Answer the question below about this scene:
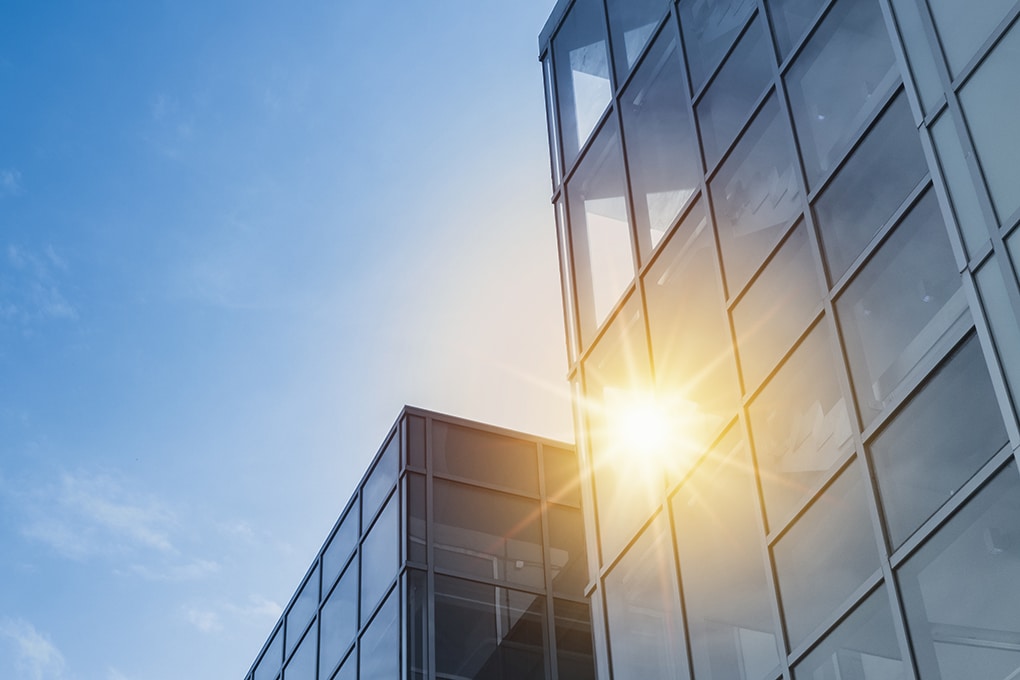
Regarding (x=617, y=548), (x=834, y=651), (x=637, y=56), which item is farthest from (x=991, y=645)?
(x=637, y=56)

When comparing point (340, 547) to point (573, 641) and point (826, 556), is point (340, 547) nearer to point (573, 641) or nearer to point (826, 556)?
point (573, 641)

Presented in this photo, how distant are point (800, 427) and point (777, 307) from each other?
132 cm

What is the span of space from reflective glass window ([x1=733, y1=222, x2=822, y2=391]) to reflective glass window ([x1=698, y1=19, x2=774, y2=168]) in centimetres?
187

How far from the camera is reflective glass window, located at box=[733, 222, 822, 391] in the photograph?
37.8 feet

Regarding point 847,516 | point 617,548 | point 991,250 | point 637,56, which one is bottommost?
point 847,516

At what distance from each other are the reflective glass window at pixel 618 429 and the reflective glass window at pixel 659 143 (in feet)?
3.66

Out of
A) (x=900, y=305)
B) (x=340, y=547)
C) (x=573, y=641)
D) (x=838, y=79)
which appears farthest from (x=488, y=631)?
(x=900, y=305)

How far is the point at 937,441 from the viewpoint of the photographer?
30.9 feet

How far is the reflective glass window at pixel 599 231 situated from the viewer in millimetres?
15625

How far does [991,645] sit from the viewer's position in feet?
28.1

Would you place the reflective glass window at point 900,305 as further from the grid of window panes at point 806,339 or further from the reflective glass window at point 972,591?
the reflective glass window at point 972,591

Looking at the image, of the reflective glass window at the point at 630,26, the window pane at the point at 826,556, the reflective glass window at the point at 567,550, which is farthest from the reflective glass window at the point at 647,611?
the reflective glass window at the point at 567,550

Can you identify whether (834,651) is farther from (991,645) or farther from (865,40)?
(865,40)

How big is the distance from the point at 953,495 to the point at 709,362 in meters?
4.07
